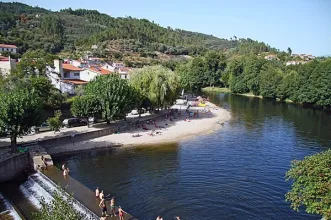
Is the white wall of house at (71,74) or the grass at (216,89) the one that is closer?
the white wall of house at (71,74)

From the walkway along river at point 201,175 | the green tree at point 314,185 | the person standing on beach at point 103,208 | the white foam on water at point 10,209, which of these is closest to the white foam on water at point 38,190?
the walkway along river at point 201,175

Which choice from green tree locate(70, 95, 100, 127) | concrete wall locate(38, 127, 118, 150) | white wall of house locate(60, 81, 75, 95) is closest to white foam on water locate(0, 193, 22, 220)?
concrete wall locate(38, 127, 118, 150)

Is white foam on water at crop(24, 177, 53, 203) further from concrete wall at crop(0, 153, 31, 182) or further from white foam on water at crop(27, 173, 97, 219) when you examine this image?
concrete wall at crop(0, 153, 31, 182)

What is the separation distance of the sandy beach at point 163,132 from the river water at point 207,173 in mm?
2239

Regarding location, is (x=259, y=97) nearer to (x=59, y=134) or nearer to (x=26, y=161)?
(x=59, y=134)

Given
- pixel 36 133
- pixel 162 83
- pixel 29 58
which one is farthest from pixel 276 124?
pixel 29 58

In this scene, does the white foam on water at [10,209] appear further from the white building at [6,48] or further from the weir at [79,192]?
the white building at [6,48]

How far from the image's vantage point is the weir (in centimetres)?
2289

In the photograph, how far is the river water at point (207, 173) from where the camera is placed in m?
27.0

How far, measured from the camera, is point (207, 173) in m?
35.0

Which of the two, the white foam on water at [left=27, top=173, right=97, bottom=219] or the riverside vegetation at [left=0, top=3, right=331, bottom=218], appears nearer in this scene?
the white foam on water at [left=27, top=173, right=97, bottom=219]

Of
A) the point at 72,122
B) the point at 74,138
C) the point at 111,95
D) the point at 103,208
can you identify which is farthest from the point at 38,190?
the point at 72,122

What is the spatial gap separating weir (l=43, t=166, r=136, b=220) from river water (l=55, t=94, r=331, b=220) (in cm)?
294

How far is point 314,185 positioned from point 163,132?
34.5 meters
